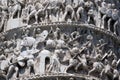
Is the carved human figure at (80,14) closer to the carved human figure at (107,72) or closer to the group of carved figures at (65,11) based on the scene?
the group of carved figures at (65,11)

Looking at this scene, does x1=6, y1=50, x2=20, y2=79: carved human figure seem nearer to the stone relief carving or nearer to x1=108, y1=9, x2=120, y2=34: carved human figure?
the stone relief carving

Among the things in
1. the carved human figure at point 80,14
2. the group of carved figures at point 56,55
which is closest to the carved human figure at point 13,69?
the group of carved figures at point 56,55

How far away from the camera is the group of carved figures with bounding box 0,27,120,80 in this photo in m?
9.29

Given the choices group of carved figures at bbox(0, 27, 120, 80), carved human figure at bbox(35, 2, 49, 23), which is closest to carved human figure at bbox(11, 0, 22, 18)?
carved human figure at bbox(35, 2, 49, 23)

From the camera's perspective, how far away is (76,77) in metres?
9.10

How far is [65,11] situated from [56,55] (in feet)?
4.00

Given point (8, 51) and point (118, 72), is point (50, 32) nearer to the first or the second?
point (8, 51)

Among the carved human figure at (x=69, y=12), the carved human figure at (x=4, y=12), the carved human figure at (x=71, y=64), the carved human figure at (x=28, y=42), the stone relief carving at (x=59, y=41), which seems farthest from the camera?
the carved human figure at (x=4, y=12)

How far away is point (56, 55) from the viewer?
369 inches

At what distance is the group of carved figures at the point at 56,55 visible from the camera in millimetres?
9289

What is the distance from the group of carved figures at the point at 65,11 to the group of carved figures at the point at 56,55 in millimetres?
393

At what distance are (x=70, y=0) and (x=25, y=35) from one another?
132cm

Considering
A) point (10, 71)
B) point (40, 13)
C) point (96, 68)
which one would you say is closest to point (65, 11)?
point (40, 13)

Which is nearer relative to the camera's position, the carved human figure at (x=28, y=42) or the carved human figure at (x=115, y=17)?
the carved human figure at (x=28, y=42)
